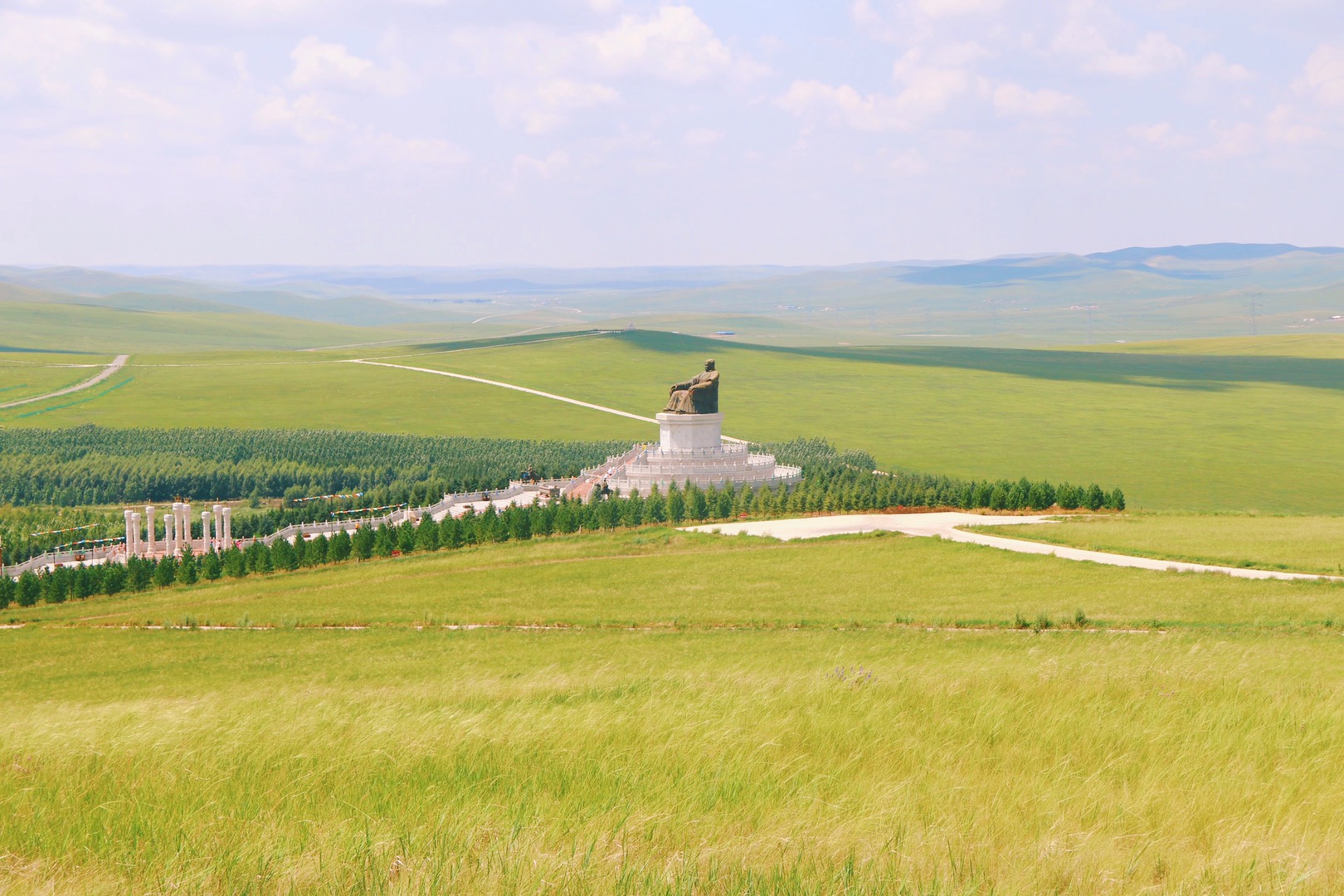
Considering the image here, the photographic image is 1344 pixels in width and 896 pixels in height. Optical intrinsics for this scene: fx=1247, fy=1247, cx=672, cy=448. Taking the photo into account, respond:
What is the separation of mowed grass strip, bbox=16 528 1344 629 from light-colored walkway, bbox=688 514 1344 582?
1.02 meters

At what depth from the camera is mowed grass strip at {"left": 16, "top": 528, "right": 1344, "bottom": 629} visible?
25094 mm

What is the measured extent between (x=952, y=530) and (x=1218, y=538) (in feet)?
24.5

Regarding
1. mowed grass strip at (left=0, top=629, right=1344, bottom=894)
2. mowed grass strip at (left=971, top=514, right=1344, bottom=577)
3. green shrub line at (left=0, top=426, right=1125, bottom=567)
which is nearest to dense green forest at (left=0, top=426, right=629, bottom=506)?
green shrub line at (left=0, top=426, right=1125, bottom=567)

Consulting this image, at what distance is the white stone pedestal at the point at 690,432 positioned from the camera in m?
57.1

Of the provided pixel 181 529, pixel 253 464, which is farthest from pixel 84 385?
pixel 181 529

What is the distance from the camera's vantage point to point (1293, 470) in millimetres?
76125

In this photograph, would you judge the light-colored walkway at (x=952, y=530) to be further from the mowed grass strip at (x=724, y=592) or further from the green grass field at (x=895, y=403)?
the green grass field at (x=895, y=403)

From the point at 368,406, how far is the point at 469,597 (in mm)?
82703

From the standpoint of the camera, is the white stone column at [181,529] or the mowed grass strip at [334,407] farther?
the mowed grass strip at [334,407]

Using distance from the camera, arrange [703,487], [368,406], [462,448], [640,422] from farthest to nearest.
Answer: [368,406], [640,422], [462,448], [703,487]

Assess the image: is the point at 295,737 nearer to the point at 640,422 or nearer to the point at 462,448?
the point at 462,448

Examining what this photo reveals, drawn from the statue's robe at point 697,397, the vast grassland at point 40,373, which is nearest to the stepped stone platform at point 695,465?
the statue's robe at point 697,397

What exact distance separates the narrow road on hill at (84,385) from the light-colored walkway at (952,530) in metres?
92.1

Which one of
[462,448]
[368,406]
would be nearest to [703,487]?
[462,448]
